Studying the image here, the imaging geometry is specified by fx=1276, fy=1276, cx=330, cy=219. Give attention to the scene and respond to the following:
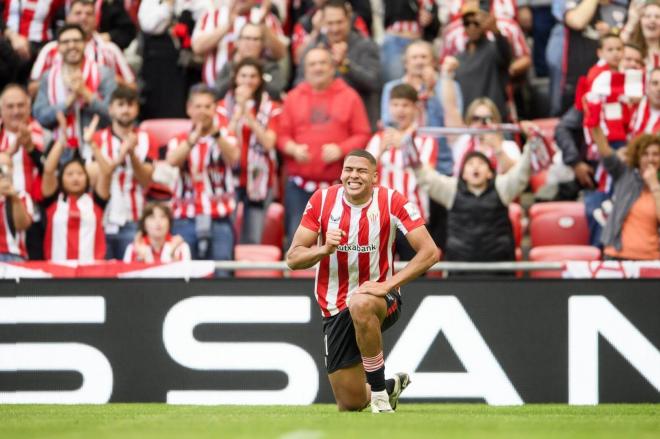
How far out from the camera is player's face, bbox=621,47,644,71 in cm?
1270

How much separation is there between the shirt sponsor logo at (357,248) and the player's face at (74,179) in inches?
169

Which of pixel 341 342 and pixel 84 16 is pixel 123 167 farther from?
pixel 341 342

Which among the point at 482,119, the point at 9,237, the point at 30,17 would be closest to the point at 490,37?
the point at 482,119

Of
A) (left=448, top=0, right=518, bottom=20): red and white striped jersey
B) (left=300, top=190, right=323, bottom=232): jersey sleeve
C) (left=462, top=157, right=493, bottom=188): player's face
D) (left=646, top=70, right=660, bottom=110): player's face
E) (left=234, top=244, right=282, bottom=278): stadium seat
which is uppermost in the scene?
(left=448, top=0, right=518, bottom=20): red and white striped jersey

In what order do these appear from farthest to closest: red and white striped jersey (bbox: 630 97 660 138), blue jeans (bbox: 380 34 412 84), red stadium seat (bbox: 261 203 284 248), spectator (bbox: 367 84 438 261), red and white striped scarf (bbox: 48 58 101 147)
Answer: blue jeans (bbox: 380 34 412 84), red and white striped scarf (bbox: 48 58 101 147), red stadium seat (bbox: 261 203 284 248), red and white striped jersey (bbox: 630 97 660 138), spectator (bbox: 367 84 438 261)

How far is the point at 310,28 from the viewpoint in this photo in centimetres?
1430

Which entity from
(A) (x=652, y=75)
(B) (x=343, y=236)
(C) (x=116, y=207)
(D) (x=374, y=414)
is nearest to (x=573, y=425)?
(D) (x=374, y=414)

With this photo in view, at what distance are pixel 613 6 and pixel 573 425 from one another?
24.9ft

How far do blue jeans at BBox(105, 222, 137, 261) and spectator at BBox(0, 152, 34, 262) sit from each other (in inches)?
31.4

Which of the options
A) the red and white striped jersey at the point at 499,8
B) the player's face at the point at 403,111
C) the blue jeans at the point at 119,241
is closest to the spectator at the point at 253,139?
the blue jeans at the point at 119,241

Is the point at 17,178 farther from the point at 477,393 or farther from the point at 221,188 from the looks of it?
the point at 477,393

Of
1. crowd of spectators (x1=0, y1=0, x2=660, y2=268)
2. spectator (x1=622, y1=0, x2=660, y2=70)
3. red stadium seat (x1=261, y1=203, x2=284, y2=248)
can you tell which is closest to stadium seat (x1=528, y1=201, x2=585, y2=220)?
crowd of spectators (x1=0, y1=0, x2=660, y2=268)

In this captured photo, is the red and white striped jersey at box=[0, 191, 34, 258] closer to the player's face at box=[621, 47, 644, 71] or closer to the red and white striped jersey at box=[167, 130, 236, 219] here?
the red and white striped jersey at box=[167, 130, 236, 219]

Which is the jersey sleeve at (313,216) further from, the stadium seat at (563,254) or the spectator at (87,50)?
the spectator at (87,50)
